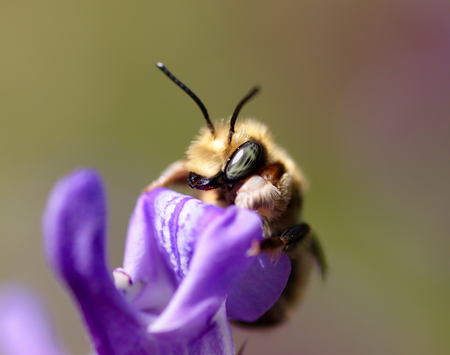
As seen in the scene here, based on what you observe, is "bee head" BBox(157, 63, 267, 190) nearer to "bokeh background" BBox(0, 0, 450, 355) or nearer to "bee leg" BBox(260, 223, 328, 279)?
"bee leg" BBox(260, 223, 328, 279)

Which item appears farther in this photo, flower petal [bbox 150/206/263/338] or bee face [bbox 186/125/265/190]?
bee face [bbox 186/125/265/190]

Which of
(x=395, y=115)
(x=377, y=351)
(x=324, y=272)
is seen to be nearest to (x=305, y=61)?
(x=395, y=115)

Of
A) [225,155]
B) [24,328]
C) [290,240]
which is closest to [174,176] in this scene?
[225,155]

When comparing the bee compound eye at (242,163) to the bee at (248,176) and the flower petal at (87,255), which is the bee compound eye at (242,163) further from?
the flower petal at (87,255)

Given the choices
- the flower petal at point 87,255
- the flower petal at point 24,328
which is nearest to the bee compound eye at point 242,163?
the flower petal at point 87,255

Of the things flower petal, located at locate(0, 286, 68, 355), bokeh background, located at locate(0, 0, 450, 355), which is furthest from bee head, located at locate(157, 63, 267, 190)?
bokeh background, located at locate(0, 0, 450, 355)

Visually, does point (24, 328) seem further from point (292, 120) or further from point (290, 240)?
point (292, 120)

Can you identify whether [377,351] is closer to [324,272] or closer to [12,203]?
[324,272]
